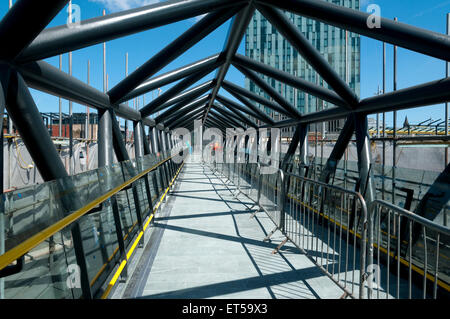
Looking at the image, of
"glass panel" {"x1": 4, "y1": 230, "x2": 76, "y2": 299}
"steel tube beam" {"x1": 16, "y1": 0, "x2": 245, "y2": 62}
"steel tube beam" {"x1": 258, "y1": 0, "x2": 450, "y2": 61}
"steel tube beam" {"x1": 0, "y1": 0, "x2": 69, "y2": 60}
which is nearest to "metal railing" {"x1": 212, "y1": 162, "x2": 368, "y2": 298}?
"steel tube beam" {"x1": 258, "y1": 0, "x2": 450, "y2": 61}

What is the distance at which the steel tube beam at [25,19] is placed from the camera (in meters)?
2.40

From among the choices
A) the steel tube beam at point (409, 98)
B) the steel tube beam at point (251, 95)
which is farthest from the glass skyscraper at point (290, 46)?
the steel tube beam at point (409, 98)

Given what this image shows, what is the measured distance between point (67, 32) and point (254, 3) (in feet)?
11.2

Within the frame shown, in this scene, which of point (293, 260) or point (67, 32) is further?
point (293, 260)

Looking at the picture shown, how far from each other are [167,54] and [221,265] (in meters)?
4.40

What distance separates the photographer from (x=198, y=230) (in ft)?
19.7

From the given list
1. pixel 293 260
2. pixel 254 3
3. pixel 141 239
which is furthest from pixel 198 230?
pixel 254 3

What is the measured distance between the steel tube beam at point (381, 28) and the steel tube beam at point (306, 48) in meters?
0.82

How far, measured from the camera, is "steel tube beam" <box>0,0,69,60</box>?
240cm

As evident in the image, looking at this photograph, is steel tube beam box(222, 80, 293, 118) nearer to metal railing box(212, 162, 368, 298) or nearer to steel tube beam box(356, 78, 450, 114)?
metal railing box(212, 162, 368, 298)

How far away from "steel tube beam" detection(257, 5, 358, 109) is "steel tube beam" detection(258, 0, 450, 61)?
821mm
